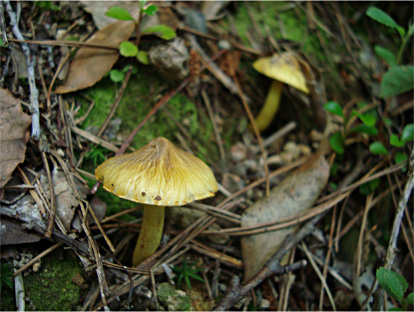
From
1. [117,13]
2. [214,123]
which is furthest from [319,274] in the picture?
[117,13]

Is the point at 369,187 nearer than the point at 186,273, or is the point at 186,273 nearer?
the point at 186,273

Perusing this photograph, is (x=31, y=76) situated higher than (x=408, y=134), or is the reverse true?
(x=31, y=76)

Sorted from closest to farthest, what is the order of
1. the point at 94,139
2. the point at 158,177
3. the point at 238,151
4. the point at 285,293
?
1. the point at 158,177
2. the point at 285,293
3. the point at 94,139
4. the point at 238,151

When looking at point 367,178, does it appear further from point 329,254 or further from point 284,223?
point 284,223

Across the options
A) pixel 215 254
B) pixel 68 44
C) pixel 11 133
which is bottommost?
pixel 215 254

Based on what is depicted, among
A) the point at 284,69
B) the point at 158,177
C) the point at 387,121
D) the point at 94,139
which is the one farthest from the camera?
the point at 284,69

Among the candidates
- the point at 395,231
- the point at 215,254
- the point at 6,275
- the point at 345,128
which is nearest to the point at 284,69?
the point at 345,128

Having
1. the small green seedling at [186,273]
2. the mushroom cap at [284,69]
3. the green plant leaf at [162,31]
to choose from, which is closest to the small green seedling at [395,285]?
the small green seedling at [186,273]
